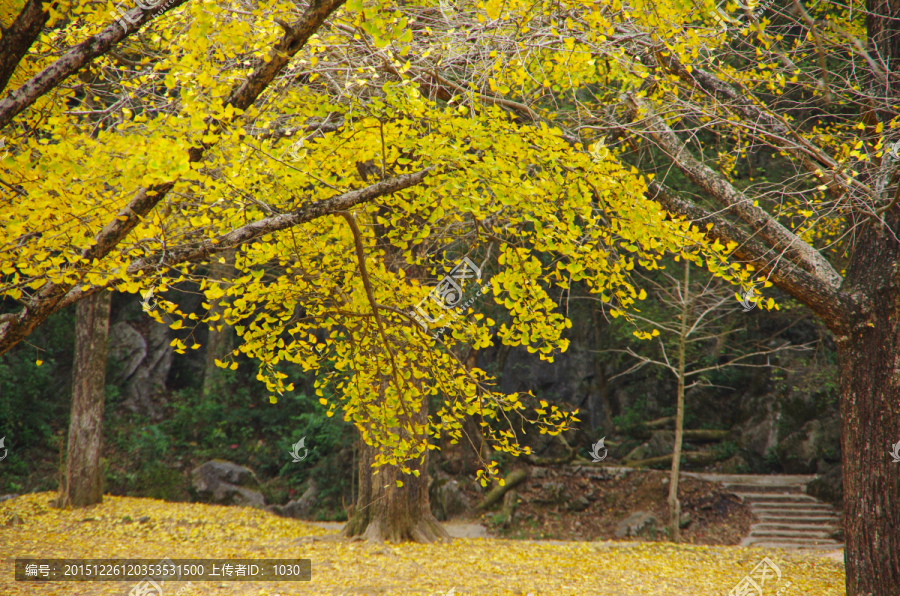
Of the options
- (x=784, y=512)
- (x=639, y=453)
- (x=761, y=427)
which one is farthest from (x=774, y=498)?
(x=639, y=453)

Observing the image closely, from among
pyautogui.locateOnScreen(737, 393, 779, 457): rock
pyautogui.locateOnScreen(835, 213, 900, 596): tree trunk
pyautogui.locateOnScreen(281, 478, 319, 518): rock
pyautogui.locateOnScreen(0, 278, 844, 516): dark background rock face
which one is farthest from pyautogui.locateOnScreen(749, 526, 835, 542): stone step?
pyautogui.locateOnScreen(281, 478, 319, 518): rock

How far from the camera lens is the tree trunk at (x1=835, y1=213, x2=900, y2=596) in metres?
4.21

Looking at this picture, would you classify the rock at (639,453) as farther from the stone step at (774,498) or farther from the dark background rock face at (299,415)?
the stone step at (774,498)

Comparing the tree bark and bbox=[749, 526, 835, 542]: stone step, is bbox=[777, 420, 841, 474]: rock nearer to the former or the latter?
bbox=[749, 526, 835, 542]: stone step

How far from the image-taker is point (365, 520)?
23.2 feet

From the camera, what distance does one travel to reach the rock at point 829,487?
34.3 ft

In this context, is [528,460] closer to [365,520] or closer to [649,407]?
[649,407]

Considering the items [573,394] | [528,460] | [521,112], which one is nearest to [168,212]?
[521,112]

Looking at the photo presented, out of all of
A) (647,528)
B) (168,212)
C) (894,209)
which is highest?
(894,209)

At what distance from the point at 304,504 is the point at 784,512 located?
30.9 ft

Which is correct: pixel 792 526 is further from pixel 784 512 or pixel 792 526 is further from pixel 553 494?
pixel 553 494

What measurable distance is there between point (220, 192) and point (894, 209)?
4.91 meters

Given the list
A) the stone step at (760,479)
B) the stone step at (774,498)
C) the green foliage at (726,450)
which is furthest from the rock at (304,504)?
the green foliage at (726,450)

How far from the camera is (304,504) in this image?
12219 mm
